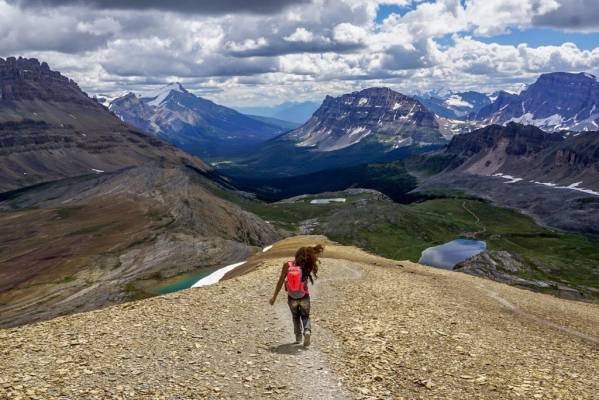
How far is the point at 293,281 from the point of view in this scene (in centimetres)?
2600

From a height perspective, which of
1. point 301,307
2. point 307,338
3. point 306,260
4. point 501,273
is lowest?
point 501,273

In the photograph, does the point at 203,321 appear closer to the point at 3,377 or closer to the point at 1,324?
the point at 3,377

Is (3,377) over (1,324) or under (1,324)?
over

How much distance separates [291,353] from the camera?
2548cm

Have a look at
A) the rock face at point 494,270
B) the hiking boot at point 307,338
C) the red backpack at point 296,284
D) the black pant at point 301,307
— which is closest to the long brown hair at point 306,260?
the red backpack at point 296,284

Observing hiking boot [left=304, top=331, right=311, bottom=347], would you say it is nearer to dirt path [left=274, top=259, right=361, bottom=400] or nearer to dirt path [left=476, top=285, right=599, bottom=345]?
dirt path [left=274, top=259, right=361, bottom=400]

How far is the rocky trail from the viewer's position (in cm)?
2072

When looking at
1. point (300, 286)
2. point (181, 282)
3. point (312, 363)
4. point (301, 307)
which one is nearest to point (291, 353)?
point (312, 363)

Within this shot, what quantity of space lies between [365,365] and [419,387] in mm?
2939

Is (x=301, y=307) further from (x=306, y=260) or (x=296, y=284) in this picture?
(x=306, y=260)

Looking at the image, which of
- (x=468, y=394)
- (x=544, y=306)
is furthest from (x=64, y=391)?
(x=544, y=306)

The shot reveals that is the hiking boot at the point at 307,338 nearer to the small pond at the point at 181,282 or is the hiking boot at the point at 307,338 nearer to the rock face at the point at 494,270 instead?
the small pond at the point at 181,282

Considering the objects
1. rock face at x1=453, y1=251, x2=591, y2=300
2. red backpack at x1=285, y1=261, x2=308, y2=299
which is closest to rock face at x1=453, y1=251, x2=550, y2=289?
rock face at x1=453, y1=251, x2=591, y2=300

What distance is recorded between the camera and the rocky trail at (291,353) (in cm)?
2072
